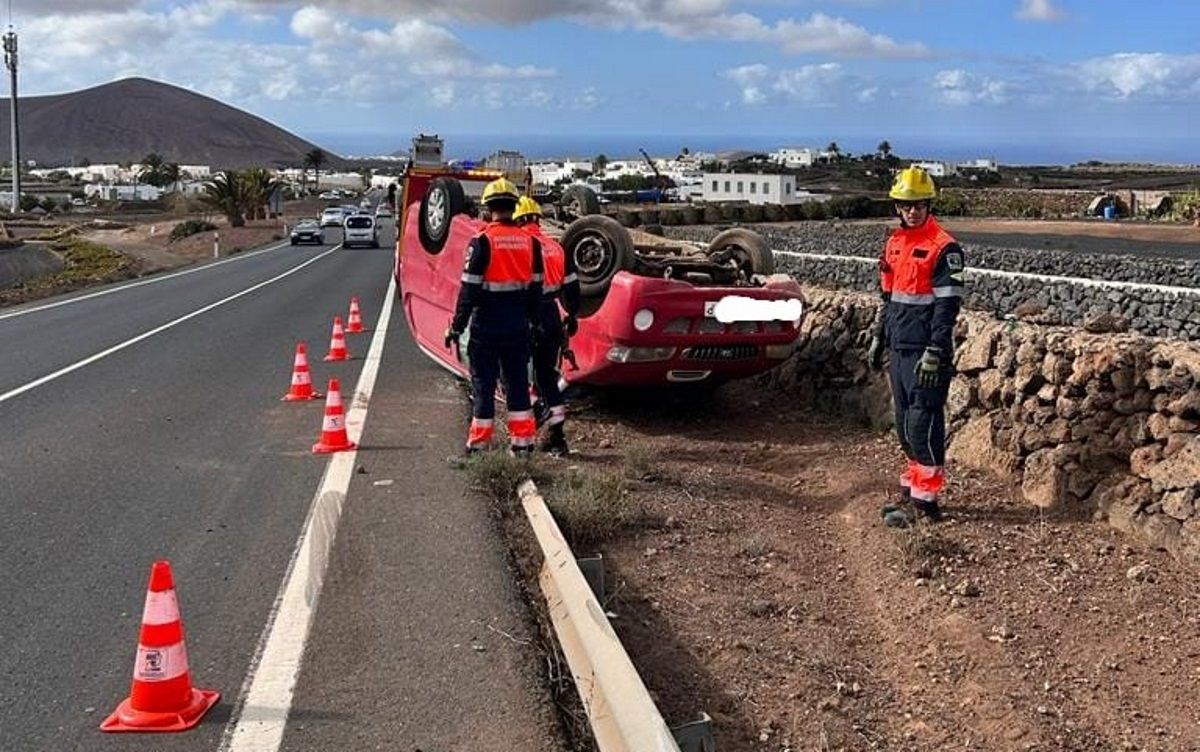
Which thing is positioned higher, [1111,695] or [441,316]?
[441,316]

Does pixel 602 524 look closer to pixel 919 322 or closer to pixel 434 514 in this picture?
pixel 434 514

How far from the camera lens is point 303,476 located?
7.68 metres

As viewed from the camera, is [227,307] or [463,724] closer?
[463,724]

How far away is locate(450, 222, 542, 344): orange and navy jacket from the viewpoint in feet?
25.5

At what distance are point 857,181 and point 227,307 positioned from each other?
239 feet

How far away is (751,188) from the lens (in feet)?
248

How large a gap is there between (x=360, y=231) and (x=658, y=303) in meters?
36.3

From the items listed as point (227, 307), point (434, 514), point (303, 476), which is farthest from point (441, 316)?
point (227, 307)

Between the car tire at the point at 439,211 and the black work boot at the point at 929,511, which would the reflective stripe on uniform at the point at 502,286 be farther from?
the black work boot at the point at 929,511

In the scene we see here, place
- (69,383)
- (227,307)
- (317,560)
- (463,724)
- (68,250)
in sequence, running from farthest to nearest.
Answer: (68,250)
(227,307)
(69,383)
(317,560)
(463,724)

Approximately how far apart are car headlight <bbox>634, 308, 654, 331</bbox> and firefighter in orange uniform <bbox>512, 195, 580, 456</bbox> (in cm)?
43

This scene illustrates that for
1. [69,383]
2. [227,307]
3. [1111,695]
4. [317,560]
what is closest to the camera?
[1111,695]

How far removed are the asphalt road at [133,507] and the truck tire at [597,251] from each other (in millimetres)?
2413

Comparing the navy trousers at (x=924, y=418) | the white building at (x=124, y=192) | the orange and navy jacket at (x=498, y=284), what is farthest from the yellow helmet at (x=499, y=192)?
the white building at (x=124, y=192)
